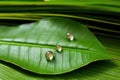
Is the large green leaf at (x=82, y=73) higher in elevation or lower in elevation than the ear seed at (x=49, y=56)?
lower

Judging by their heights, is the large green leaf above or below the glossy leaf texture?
below

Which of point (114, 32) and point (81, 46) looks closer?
point (81, 46)

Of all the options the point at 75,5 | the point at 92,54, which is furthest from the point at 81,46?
the point at 75,5

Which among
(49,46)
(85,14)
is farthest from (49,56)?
(85,14)

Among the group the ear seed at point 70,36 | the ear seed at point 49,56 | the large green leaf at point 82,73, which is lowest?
the large green leaf at point 82,73

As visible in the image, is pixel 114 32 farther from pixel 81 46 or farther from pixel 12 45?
pixel 12 45

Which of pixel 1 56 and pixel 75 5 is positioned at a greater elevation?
pixel 75 5

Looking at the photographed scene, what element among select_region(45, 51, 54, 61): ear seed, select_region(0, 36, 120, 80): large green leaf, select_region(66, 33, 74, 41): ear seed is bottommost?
select_region(0, 36, 120, 80): large green leaf

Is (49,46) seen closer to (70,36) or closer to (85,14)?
(70,36)
